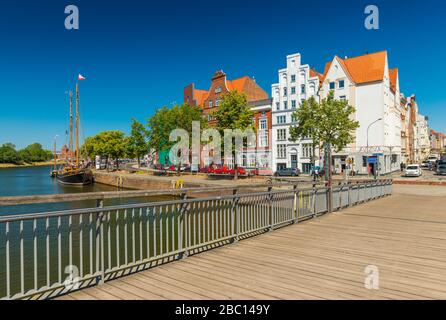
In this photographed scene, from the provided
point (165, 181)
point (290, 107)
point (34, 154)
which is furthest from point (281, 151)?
point (34, 154)

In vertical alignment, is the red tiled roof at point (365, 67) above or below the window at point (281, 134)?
above

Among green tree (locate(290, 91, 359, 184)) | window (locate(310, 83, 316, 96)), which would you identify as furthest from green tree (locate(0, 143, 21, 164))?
green tree (locate(290, 91, 359, 184))

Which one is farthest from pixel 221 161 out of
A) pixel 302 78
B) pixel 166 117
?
pixel 302 78

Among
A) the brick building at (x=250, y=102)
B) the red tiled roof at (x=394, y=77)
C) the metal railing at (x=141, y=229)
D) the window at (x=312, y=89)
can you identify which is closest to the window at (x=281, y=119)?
the brick building at (x=250, y=102)

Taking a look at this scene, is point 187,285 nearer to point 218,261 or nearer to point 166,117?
point 218,261

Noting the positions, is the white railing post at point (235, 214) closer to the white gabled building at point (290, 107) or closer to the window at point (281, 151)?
the white gabled building at point (290, 107)

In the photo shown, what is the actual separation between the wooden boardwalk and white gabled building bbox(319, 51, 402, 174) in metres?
38.6

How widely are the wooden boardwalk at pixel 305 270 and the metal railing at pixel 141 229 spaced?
0.29 m

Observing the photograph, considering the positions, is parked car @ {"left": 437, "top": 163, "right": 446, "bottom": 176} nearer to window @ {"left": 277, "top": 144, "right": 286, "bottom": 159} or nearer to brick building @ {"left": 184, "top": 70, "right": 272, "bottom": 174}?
window @ {"left": 277, "top": 144, "right": 286, "bottom": 159}

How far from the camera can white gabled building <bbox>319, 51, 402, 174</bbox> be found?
4381 cm

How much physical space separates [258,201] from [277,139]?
4379 centimetres

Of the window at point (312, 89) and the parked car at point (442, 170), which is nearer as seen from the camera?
the parked car at point (442, 170)

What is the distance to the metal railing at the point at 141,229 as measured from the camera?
3.96m

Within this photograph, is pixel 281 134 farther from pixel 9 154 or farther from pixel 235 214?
pixel 9 154
